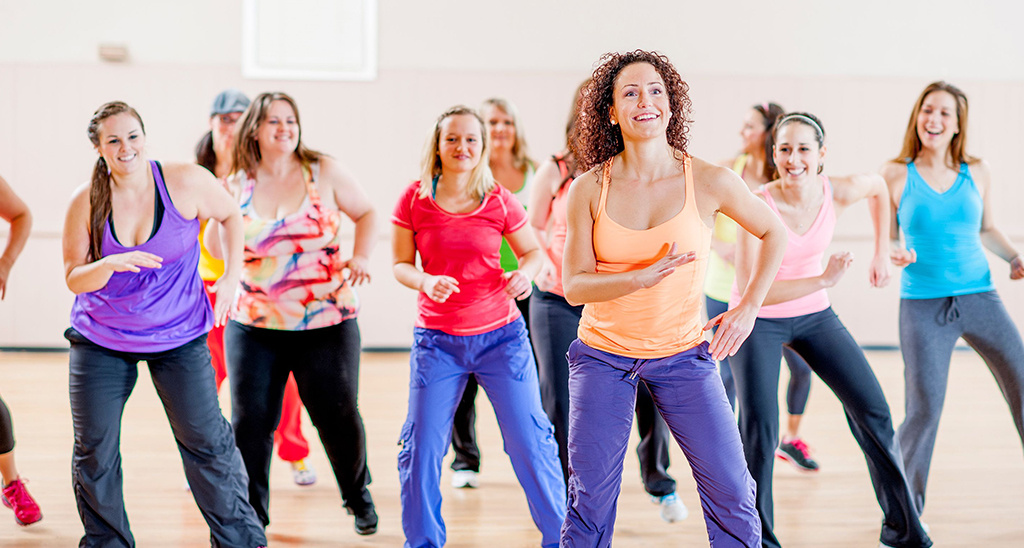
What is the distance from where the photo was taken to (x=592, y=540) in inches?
88.7

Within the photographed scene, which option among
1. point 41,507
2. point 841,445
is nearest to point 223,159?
point 41,507

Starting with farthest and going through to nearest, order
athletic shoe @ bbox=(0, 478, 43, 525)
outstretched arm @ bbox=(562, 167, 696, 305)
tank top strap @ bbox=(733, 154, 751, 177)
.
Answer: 1. tank top strap @ bbox=(733, 154, 751, 177)
2. athletic shoe @ bbox=(0, 478, 43, 525)
3. outstretched arm @ bbox=(562, 167, 696, 305)

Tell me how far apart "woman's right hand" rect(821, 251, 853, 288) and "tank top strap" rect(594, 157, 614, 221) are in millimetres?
718

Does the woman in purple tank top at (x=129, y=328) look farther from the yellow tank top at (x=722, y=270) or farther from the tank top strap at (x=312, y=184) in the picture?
the yellow tank top at (x=722, y=270)

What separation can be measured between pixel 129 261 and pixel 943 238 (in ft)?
9.20

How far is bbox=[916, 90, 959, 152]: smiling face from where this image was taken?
10.8 feet

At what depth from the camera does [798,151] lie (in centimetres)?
287

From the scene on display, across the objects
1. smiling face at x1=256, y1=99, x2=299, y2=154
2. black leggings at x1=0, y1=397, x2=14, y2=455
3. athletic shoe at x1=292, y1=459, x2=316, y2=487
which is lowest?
athletic shoe at x1=292, y1=459, x2=316, y2=487

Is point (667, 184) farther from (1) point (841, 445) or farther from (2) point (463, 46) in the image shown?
(2) point (463, 46)

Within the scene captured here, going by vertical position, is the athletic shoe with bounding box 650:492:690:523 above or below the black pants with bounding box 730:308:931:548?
below

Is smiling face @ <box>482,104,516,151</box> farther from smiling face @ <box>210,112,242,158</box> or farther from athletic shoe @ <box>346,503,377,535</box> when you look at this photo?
athletic shoe @ <box>346,503,377,535</box>

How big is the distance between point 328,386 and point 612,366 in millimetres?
1192

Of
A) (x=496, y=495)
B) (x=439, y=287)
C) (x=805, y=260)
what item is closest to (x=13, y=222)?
(x=439, y=287)

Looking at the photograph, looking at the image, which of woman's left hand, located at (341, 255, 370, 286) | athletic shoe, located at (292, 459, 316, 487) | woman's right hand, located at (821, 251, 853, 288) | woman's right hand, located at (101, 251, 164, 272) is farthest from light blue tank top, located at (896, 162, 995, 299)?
woman's right hand, located at (101, 251, 164, 272)
